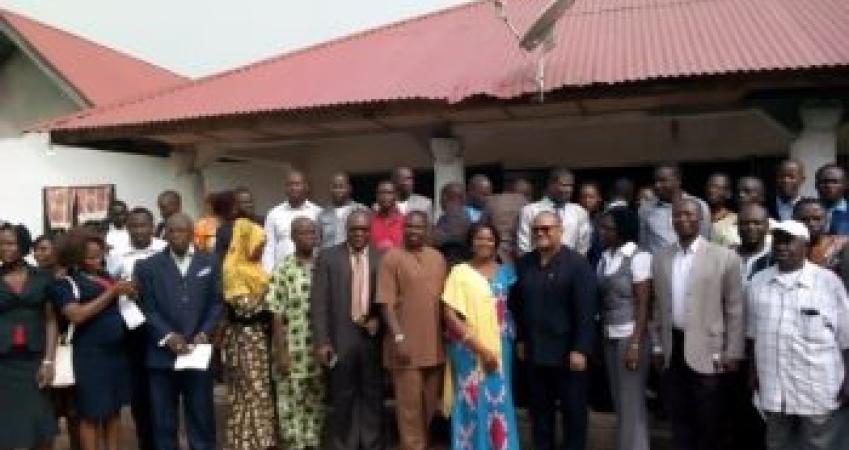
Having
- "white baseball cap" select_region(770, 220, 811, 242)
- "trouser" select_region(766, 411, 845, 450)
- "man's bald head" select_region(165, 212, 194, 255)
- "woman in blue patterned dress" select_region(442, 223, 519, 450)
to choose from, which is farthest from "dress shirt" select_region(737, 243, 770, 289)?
"man's bald head" select_region(165, 212, 194, 255)

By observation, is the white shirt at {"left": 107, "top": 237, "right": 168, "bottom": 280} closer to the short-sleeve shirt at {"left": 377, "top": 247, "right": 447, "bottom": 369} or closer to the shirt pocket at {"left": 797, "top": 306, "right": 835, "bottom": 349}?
the short-sleeve shirt at {"left": 377, "top": 247, "right": 447, "bottom": 369}

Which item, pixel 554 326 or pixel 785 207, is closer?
pixel 554 326

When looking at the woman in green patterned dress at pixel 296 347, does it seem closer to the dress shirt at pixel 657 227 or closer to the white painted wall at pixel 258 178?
the dress shirt at pixel 657 227

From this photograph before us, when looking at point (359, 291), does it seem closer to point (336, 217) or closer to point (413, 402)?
point (413, 402)

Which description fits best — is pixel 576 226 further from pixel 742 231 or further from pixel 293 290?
pixel 293 290

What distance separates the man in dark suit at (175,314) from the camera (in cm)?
529

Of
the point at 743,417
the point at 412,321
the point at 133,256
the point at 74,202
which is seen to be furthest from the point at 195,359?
the point at 74,202

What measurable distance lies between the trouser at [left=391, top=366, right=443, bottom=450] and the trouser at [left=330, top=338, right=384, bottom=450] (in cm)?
25

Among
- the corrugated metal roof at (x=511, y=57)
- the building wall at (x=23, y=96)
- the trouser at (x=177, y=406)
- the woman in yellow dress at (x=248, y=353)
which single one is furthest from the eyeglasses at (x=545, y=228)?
the building wall at (x=23, y=96)

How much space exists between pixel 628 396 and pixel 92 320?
127 inches

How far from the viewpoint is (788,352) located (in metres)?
4.13

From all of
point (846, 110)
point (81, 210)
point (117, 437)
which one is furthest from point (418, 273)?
point (81, 210)

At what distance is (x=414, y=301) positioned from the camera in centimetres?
498

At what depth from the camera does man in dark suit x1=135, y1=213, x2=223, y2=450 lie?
5289mm
